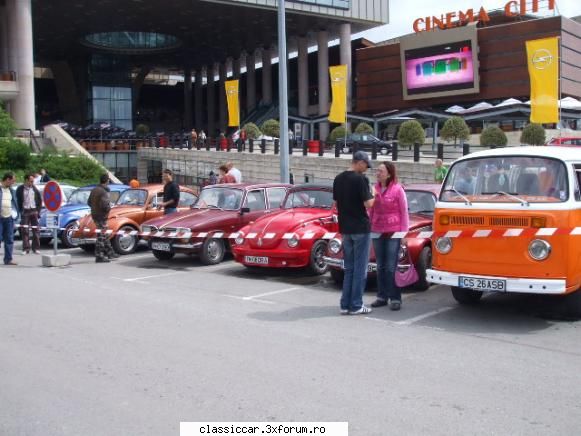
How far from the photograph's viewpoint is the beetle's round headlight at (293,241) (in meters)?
10.9

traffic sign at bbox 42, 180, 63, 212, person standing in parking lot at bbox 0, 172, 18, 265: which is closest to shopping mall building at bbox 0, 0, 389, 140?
person standing in parking lot at bbox 0, 172, 18, 265

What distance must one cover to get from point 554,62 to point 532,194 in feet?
51.3

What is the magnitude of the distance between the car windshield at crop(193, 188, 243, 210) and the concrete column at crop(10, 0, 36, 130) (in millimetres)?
35058

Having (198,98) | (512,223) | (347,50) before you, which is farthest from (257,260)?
(198,98)

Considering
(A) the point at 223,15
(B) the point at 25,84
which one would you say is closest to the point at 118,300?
(B) the point at 25,84

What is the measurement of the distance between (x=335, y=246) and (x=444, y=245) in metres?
2.35

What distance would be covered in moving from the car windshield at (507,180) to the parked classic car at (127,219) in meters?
7.76

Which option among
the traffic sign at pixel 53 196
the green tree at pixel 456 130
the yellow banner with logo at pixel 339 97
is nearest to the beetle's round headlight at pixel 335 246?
the traffic sign at pixel 53 196

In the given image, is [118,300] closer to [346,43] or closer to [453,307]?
[453,307]

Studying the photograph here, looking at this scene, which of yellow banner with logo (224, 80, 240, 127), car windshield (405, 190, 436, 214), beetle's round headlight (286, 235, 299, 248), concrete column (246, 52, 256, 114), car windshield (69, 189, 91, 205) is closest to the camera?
car windshield (405, 190, 436, 214)

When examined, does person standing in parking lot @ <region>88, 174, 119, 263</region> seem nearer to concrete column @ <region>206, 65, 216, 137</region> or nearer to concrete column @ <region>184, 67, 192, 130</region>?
concrete column @ <region>206, 65, 216, 137</region>

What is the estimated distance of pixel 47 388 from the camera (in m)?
5.38

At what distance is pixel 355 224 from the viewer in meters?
7.94

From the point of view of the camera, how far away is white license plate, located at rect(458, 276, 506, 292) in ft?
24.4
